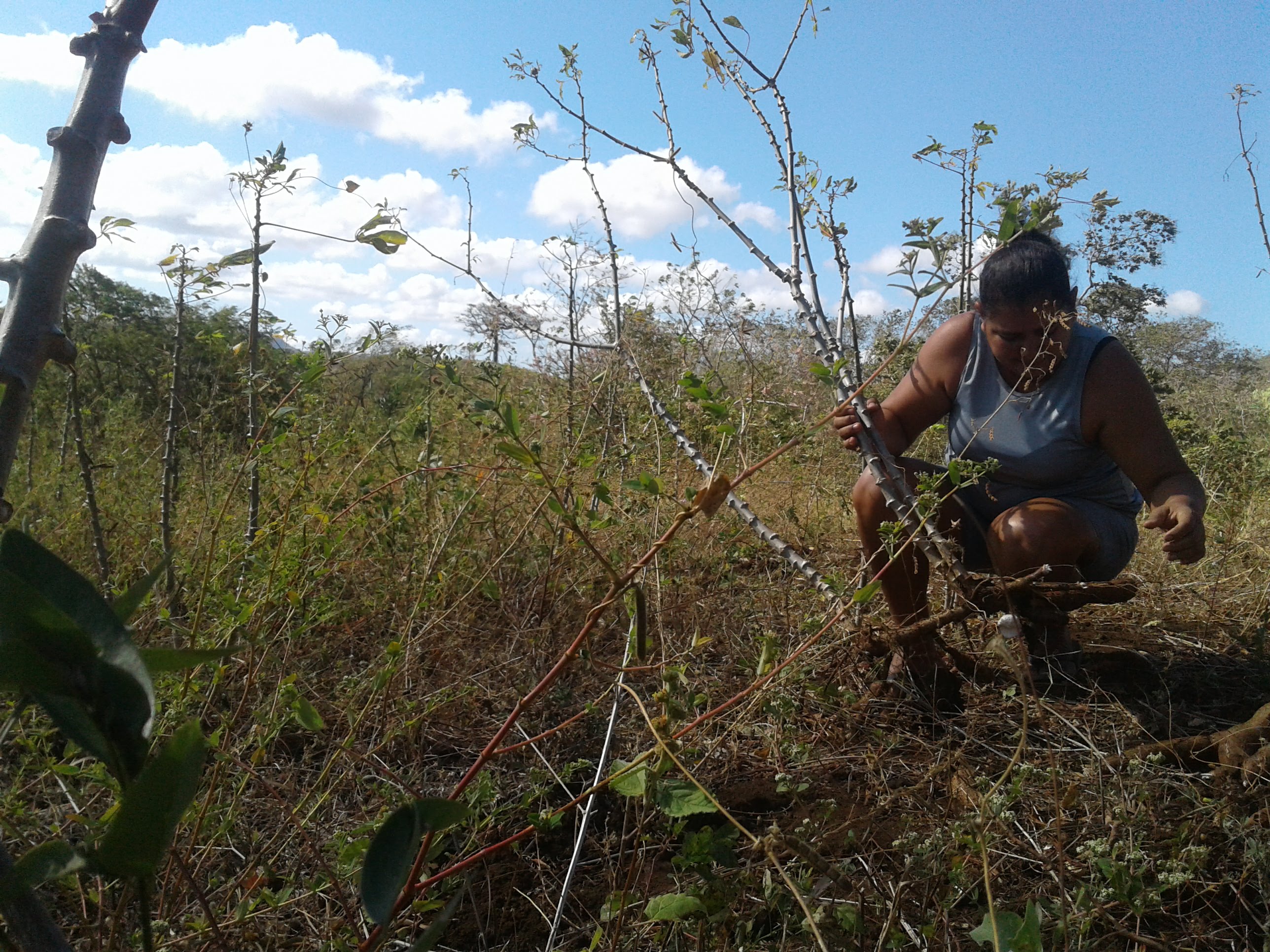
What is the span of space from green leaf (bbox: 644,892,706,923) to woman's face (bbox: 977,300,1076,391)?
1455mm

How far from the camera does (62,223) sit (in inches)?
23.5

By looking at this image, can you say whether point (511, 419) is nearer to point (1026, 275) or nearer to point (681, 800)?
point (681, 800)

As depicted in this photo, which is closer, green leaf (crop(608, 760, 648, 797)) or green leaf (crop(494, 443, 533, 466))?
green leaf (crop(494, 443, 533, 466))

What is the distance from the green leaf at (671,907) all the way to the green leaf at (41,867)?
918 millimetres

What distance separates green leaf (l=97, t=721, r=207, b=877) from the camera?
38cm

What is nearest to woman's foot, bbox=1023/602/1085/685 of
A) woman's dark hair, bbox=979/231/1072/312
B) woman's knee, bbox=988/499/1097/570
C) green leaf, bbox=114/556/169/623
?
woman's knee, bbox=988/499/1097/570

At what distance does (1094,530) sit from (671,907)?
154cm

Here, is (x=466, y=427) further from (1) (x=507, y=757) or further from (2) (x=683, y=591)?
(1) (x=507, y=757)

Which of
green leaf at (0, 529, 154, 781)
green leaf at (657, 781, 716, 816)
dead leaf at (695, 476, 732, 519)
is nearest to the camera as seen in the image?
green leaf at (0, 529, 154, 781)

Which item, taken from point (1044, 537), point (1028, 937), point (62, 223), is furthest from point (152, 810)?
point (1044, 537)

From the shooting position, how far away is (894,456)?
7.64 ft

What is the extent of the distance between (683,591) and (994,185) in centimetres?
153

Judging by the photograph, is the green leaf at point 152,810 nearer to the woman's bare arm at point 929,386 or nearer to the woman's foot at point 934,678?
the woman's foot at point 934,678

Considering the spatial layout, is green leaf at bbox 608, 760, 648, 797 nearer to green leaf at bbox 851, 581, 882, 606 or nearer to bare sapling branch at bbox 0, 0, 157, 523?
green leaf at bbox 851, 581, 882, 606
